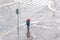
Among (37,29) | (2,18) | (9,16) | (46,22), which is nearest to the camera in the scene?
(2,18)

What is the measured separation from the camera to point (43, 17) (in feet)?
62.0

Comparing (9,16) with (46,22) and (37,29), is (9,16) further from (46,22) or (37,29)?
(46,22)

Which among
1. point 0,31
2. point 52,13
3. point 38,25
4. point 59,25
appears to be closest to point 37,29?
point 38,25

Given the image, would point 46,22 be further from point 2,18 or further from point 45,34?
point 2,18

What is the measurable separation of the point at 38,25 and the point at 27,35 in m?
3.61

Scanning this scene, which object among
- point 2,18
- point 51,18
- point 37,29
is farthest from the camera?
point 51,18

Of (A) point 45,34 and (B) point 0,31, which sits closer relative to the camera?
(B) point 0,31

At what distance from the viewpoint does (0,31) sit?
41.4ft

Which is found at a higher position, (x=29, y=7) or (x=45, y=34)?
(x=29, y=7)

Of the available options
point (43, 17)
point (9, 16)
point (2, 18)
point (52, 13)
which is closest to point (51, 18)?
point (43, 17)

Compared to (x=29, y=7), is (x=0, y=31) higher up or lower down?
lower down

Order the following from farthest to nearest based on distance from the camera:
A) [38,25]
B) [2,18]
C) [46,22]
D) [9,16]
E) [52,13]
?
[52,13], [46,22], [38,25], [9,16], [2,18]

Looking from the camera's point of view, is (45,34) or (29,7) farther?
(29,7)

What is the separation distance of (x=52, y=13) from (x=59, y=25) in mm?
4536
